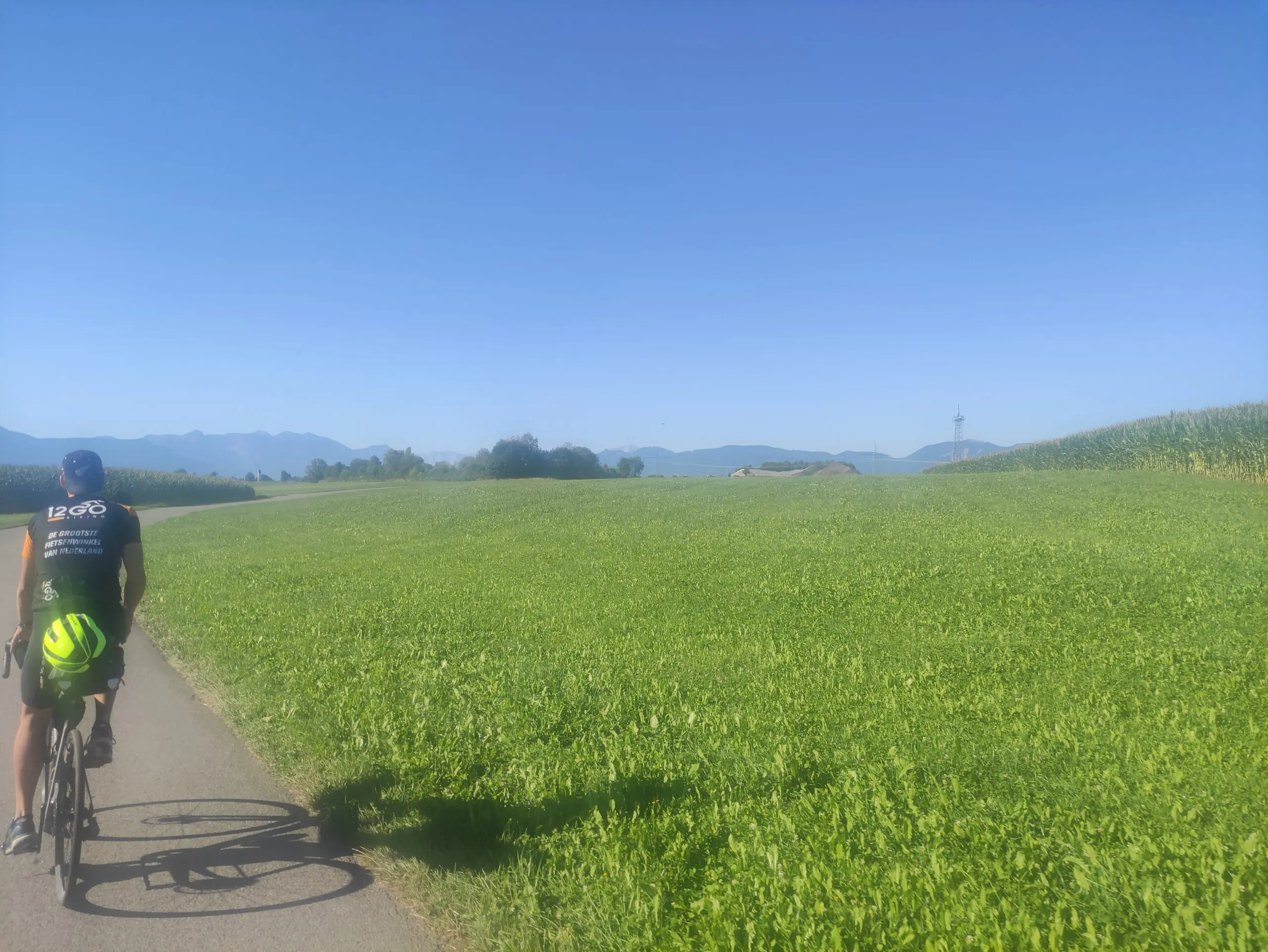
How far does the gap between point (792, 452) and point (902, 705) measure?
5939 centimetres

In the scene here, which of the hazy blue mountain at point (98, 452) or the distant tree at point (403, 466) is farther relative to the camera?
the distant tree at point (403, 466)

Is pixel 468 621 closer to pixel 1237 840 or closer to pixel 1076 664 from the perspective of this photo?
pixel 1076 664

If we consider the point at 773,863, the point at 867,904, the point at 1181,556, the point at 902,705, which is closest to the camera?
the point at 867,904

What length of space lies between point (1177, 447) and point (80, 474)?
1384 inches

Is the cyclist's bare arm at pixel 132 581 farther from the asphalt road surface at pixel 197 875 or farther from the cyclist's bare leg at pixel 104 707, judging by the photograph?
the asphalt road surface at pixel 197 875

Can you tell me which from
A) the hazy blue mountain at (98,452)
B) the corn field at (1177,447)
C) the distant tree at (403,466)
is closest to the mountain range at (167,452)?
the hazy blue mountain at (98,452)

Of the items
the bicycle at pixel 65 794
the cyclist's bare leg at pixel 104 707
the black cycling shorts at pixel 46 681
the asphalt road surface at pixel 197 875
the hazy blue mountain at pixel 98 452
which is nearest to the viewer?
the asphalt road surface at pixel 197 875

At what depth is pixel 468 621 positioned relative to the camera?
33.0 feet

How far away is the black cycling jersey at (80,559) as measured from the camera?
4.42 metres

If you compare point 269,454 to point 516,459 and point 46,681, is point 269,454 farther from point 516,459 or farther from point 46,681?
point 516,459

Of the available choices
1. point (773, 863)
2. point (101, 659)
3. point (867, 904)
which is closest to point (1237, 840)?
point (867, 904)

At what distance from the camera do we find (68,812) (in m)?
4.32

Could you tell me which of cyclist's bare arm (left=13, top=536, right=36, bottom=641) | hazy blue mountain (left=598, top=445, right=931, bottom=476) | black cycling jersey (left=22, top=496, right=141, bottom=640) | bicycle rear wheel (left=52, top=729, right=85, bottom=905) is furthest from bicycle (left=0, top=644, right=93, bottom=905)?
hazy blue mountain (left=598, top=445, right=931, bottom=476)

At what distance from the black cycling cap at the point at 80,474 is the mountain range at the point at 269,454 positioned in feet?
0.22
